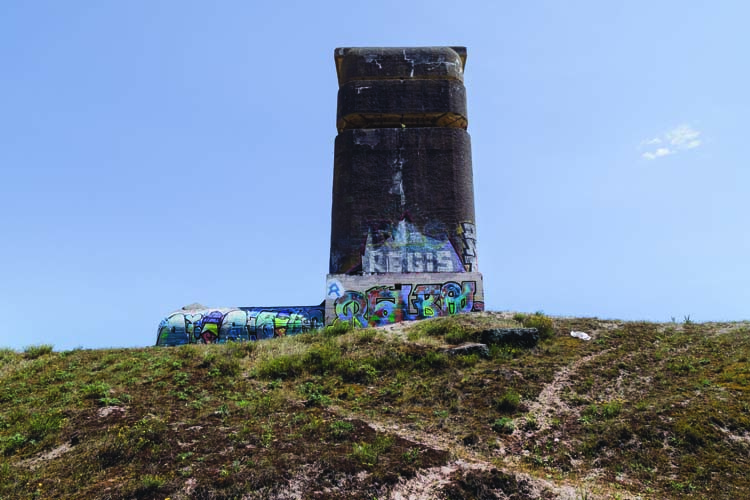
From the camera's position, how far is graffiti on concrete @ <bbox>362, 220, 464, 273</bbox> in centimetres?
2056

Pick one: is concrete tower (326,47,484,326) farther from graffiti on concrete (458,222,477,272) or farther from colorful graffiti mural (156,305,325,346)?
colorful graffiti mural (156,305,325,346)

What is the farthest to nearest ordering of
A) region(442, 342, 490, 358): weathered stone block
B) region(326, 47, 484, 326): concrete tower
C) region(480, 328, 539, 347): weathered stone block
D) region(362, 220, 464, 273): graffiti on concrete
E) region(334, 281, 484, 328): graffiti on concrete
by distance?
region(362, 220, 464, 273): graffiti on concrete
region(326, 47, 484, 326): concrete tower
region(334, 281, 484, 328): graffiti on concrete
region(480, 328, 539, 347): weathered stone block
region(442, 342, 490, 358): weathered stone block

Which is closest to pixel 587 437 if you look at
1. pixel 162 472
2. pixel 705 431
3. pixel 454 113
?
pixel 705 431

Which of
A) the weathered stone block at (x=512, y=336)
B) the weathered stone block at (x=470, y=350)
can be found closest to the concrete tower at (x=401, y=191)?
the weathered stone block at (x=512, y=336)

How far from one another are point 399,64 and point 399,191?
586cm

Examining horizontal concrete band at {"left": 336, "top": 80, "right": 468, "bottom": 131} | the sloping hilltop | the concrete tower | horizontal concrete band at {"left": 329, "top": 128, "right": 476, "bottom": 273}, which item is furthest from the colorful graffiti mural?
horizontal concrete band at {"left": 336, "top": 80, "right": 468, "bottom": 131}

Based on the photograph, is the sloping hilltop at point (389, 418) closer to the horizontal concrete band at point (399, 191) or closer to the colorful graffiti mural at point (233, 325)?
the colorful graffiti mural at point (233, 325)

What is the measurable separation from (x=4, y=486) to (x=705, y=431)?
13065 millimetres

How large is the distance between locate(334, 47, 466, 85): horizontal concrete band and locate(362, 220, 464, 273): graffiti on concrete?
6.93m

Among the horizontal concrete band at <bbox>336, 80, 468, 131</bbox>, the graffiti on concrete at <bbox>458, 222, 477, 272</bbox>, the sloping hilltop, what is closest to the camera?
the sloping hilltop

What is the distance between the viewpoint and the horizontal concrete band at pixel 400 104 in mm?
22438

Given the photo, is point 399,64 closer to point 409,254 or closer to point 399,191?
point 399,191

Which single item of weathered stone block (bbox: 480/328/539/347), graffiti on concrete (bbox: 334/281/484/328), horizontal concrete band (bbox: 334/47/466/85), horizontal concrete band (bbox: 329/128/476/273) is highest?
horizontal concrete band (bbox: 334/47/466/85)

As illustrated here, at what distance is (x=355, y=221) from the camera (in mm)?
21078
